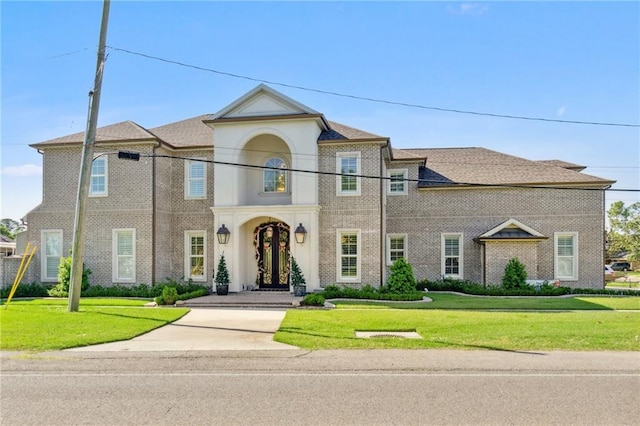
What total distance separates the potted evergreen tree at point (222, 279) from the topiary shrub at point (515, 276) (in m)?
12.1

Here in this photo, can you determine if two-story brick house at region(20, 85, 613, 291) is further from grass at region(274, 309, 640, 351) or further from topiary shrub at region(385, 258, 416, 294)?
grass at region(274, 309, 640, 351)

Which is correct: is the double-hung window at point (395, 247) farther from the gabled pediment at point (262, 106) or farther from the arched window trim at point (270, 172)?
the gabled pediment at point (262, 106)

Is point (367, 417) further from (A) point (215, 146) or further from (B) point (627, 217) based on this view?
(B) point (627, 217)

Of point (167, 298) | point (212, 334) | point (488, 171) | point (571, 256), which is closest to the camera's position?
point (212, 334)

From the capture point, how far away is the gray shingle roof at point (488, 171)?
76.1 feet

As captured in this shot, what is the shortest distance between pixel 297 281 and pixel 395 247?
6.83 metres

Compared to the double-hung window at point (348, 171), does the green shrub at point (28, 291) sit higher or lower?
lower

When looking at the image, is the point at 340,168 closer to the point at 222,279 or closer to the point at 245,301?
the point at 222,279

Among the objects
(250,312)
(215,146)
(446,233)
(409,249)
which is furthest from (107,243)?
(446,233)

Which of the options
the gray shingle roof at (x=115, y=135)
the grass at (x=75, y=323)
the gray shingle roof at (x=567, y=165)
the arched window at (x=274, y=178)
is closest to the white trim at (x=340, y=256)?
the arched window at (x=274, y=178)

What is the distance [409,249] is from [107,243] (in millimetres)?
13822

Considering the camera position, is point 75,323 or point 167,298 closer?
point 75,323

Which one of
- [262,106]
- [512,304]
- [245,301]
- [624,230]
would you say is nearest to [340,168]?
[262,106]

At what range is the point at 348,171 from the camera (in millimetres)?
20797
